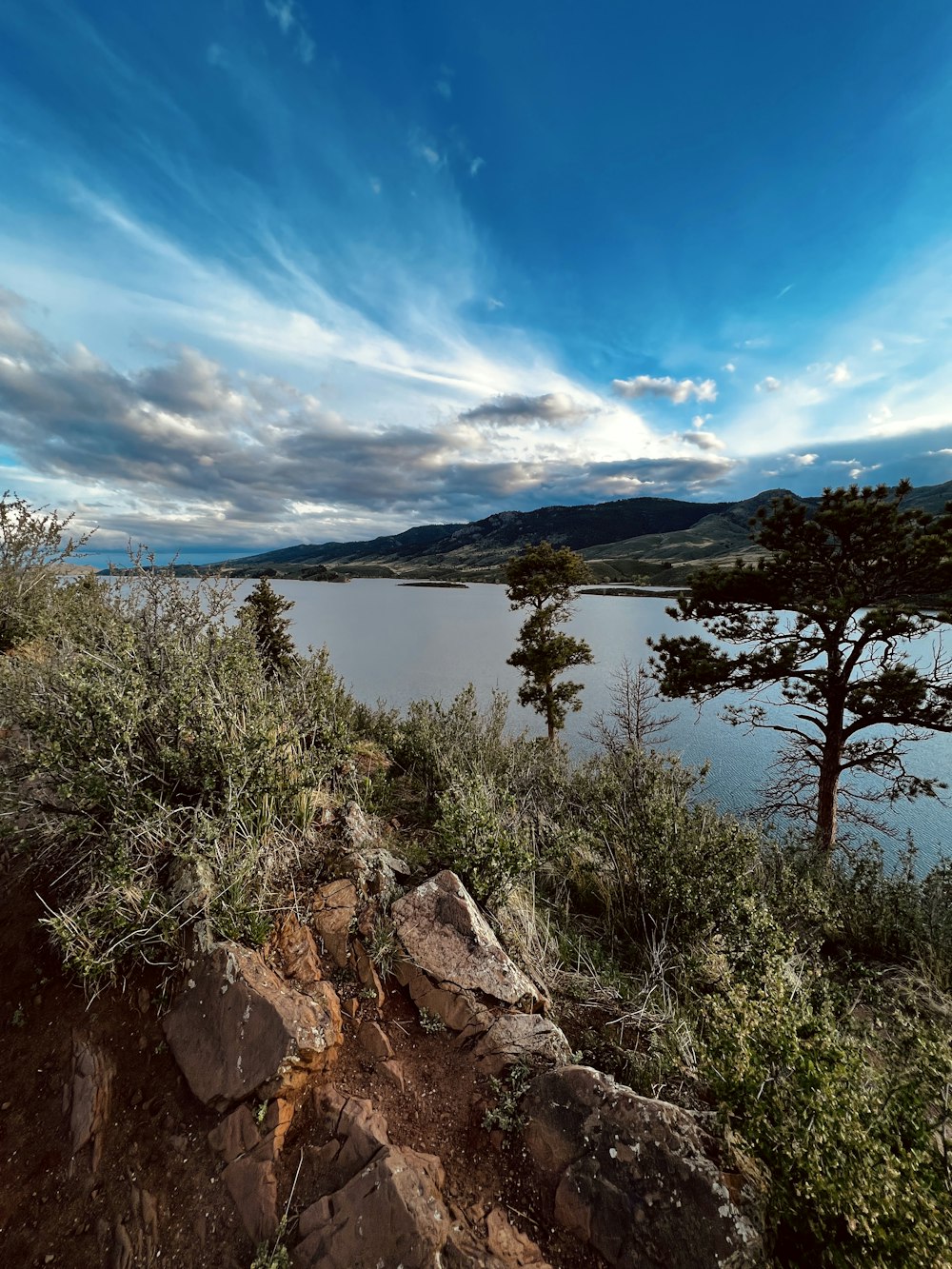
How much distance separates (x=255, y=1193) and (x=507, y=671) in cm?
2816

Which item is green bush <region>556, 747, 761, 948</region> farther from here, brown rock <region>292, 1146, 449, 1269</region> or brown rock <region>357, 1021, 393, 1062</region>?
brown rock <region>292, 1146, 449, 1269</region>

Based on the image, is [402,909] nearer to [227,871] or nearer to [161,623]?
[227,871]

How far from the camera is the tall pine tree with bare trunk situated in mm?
10938

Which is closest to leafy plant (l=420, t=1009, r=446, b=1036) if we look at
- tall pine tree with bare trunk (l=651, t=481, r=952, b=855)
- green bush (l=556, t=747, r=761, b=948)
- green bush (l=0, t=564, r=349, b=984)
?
green bush (l=0, t=564, r=349, b=984)

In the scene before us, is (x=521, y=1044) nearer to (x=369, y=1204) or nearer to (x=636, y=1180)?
(x=636, y=1180)

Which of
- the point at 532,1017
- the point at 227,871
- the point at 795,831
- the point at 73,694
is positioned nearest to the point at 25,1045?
the point at 227,871

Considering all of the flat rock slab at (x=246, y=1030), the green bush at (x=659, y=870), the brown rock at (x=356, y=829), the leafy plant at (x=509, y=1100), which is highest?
the brown rock at (x=356, y=829)

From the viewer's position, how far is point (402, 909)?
4.76 m

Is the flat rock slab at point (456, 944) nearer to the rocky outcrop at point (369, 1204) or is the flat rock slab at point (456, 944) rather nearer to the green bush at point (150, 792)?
the rocky outcrop at point (369, 1204)

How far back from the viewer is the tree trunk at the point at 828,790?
12719 millimetres

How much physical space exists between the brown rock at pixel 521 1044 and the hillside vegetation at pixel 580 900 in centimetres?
43

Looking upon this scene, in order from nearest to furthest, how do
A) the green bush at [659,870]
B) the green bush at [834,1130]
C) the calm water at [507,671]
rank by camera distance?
the green bush at [834,1130] → the green bush at [659,870] → the calm water at [507,671]

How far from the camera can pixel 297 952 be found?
14.1ft

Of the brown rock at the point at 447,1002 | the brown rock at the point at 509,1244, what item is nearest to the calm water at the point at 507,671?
the brown rock at the point at 447,1002
